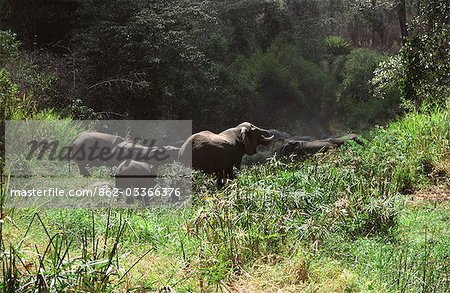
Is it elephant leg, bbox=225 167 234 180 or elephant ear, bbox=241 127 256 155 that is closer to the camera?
elephant leg, bbox=225 167 234 180

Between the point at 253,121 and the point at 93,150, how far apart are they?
11.3 m

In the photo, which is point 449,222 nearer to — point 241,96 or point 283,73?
point 241,96

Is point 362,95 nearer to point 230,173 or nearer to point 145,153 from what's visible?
point 230,173

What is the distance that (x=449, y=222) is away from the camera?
17.7 feet

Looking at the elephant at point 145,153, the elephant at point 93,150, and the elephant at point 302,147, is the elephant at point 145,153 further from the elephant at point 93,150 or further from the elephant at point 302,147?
the elephant at point 302,147

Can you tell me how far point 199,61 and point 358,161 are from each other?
9.77 m

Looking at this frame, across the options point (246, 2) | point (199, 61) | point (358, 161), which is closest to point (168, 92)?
point (199, 61)

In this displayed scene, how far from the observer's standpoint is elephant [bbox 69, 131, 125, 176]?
796 centimetres

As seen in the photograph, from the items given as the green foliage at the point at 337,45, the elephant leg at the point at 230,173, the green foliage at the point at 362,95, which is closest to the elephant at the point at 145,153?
the elephant leg at the point at 230,173

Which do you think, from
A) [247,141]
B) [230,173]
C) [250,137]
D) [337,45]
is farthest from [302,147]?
[337,45]

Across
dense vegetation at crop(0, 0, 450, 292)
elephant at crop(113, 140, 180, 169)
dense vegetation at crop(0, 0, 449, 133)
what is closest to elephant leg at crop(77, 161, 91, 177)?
elephant at crop(113, 140, 180, 169)

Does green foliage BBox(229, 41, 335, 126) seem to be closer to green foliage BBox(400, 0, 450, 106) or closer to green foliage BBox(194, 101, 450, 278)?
green foliage BBox(400, 0, 450, 106)

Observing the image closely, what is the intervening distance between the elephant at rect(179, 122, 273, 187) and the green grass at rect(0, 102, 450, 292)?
1343 mm

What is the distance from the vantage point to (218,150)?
7539 mm
